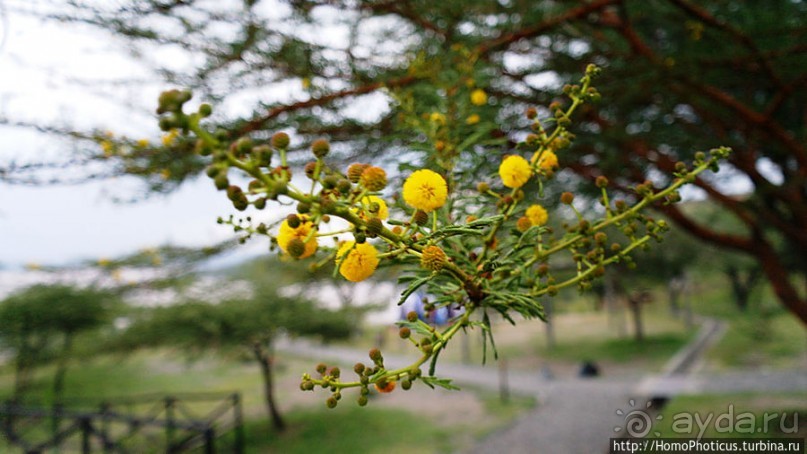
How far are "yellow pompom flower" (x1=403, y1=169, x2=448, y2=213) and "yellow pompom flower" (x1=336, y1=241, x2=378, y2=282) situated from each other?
0.28 ft

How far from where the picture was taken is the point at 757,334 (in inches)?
393

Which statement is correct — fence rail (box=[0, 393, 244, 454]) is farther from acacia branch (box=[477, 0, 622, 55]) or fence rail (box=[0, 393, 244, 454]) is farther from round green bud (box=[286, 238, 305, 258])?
round green bud (box=[286, 238, 305, 258])

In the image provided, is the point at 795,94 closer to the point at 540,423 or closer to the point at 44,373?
the point at 540,423

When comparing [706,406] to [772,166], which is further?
[706,406]

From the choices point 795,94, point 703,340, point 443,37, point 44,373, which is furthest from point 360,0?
point 44,373

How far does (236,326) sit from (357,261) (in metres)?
8.83

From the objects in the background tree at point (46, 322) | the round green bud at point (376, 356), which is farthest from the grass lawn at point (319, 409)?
the round green bud at point (376, 356)

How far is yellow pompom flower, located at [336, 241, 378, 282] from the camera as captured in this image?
56 cm

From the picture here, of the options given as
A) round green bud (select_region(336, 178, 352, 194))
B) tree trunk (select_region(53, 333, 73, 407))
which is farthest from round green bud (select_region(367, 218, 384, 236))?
tree trunk (select_region(53, 333, 73, 407))

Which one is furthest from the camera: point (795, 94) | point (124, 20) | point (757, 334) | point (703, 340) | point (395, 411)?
point (703, 340)

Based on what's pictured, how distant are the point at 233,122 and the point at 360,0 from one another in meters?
0.87

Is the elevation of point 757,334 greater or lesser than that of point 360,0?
lesser

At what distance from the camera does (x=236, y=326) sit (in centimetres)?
865

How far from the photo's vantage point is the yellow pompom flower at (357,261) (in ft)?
1.85
